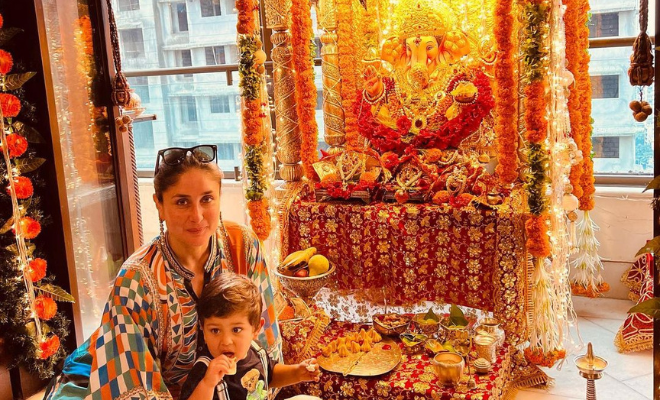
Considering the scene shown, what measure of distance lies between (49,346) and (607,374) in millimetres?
3539

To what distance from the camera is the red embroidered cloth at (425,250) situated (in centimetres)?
410

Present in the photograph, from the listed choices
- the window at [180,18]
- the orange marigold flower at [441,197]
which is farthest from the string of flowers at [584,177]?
the window at [180,18]

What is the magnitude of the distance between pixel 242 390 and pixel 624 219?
4.32 metres

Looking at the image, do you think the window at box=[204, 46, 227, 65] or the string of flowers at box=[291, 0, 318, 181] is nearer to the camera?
the string of flowers at box=[291, 0, 318, 181]

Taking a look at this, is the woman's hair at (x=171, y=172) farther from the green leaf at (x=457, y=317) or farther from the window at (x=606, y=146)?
the window at (x=606, y=146)

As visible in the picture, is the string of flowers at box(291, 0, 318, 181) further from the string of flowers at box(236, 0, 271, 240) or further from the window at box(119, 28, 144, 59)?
the window at box(119, 28, 144, 59)

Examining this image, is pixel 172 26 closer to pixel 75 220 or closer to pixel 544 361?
pixel 75 220

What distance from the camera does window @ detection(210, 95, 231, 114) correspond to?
289 inches

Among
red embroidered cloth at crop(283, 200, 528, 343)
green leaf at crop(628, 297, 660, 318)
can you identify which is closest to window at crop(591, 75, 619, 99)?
red embroidered cloth at crop(283, 200, 528, 343)

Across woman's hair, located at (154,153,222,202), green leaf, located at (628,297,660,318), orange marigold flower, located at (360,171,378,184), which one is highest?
woman's hair, located at (154,153,222,202)

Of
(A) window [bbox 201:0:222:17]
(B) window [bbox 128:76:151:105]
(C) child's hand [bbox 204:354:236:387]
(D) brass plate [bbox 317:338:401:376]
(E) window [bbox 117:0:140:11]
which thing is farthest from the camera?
(B) window [bbox 128:76:151:105]

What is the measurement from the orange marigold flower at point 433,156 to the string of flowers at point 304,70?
2.92 feet

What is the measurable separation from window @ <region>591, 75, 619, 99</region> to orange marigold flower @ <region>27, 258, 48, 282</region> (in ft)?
15.1

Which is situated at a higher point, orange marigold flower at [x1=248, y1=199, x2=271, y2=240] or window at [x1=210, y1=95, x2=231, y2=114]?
window at [x1=210, y1=95, x2=231, y2=114]
